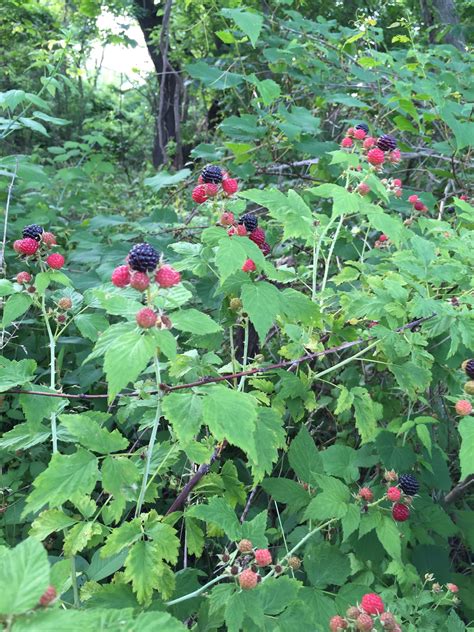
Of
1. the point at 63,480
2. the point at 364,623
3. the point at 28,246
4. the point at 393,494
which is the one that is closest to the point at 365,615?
the point at 364,623

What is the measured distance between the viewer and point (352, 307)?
1512 millimetres

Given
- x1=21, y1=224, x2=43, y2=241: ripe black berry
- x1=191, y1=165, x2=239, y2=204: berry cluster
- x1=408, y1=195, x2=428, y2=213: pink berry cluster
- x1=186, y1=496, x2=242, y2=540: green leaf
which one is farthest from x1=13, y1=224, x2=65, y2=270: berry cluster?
x1=408, y1=195, x2=428, y2=213: pink berry cluster

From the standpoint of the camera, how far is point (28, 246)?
136cm

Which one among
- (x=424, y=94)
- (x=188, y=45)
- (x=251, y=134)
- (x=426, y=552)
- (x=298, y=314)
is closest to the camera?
(x=298, y=314)

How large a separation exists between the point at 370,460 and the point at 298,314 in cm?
72

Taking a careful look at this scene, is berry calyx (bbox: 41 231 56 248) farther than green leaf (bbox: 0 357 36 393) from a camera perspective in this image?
Yes

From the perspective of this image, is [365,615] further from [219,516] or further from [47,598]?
[47,598]

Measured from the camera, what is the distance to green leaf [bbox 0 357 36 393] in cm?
121

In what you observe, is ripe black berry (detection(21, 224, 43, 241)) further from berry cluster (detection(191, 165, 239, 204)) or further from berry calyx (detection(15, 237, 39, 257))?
berry cluster (detection(191, 165, 239, 204))

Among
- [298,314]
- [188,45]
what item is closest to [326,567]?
[298,314]

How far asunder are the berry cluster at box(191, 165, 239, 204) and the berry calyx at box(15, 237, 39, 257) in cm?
46

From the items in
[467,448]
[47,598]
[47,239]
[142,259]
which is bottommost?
[467,448]

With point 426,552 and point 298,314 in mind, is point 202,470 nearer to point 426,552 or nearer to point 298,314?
point 298,314

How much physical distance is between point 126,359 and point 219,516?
0.49 metres
